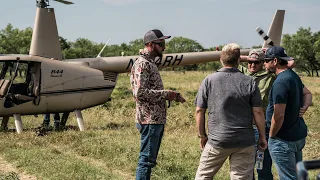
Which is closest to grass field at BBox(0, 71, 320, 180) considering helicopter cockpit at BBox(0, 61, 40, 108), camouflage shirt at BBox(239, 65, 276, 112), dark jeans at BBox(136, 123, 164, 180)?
helicopter cockpit at BBox(0, 61, 40, 108)

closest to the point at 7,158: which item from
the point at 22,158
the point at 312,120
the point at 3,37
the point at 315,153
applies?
the point at 22,158

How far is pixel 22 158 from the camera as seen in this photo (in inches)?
284

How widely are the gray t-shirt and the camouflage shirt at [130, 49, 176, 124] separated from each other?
928 millimetres

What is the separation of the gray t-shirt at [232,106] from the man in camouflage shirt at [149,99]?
93 centimetres

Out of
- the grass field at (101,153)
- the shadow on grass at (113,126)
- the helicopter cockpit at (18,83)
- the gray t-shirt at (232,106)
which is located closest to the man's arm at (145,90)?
the gray t-shirt at (232,106)

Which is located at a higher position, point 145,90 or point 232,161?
point 145,90

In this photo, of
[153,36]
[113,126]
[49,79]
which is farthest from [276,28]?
[153,36]

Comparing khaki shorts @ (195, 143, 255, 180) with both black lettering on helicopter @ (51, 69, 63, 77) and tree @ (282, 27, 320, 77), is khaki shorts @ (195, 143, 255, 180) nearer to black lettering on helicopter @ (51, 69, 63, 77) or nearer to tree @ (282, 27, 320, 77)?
black lettering on helicopter @ (51, 69, 63, 77)

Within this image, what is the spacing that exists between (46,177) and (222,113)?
325 cm

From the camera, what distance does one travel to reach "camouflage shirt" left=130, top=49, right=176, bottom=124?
466cm

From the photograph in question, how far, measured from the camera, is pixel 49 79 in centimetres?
1027

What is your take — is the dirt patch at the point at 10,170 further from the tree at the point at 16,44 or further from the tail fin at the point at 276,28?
the tree at the point at 16,44

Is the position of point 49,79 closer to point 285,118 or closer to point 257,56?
point 257,56

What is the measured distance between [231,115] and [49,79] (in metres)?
7.20
